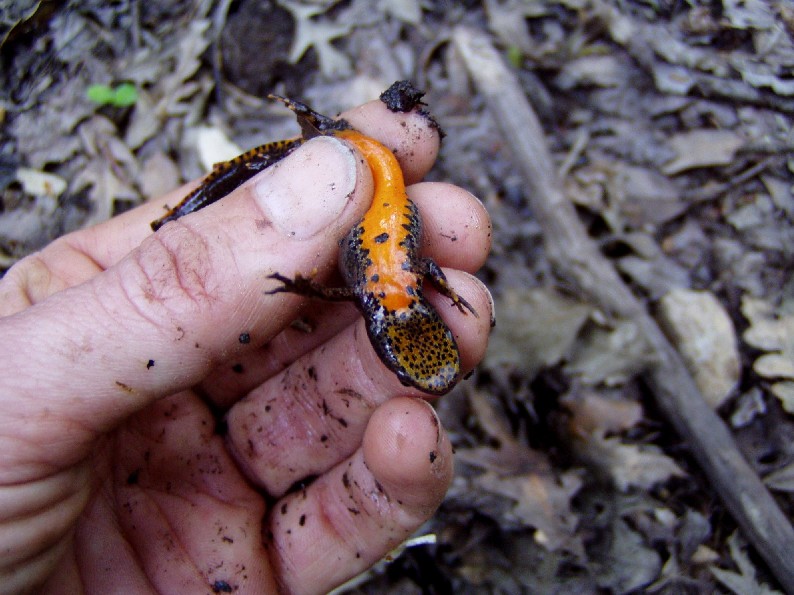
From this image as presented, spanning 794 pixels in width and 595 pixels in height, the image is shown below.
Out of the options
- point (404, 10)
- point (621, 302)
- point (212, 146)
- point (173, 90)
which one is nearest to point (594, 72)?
point (404, 10)

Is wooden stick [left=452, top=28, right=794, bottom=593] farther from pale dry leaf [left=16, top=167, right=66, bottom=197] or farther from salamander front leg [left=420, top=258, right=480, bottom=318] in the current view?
pale dry leaf [left=16, top=167, right=66, bottom=197]

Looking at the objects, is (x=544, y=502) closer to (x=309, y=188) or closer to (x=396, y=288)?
(x=396, y=288)

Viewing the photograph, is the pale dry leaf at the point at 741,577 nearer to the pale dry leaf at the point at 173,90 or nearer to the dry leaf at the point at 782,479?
the dry leaf at the point at 782,479

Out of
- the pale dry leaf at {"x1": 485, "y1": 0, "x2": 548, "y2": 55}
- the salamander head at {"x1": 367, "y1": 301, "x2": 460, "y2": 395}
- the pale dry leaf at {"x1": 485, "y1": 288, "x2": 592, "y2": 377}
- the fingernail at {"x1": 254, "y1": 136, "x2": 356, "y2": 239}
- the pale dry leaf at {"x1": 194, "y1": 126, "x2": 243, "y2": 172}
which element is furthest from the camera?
the pale dry leaf at {"x1": 485, "y1": 0, "x2": 548, "y2": 55}

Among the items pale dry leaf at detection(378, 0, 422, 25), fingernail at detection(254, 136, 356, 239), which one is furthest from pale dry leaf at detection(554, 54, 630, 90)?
fingernail at detection(254, 136, 356, 239)

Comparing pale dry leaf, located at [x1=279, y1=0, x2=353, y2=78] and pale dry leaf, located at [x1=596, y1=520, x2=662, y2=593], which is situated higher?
pale dry leaf, located at [x1=279, y1=0, x2=353, y2=78]

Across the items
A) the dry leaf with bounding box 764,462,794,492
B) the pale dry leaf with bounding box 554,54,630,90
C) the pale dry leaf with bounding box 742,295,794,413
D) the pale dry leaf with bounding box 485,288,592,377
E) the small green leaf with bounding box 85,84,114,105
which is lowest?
the dry leaf with bounding box 764,462,794,492

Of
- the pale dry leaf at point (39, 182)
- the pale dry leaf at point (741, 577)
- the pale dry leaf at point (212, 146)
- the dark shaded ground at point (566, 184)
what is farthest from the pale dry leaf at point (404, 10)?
the pale dry leaf at point (741, 577)
